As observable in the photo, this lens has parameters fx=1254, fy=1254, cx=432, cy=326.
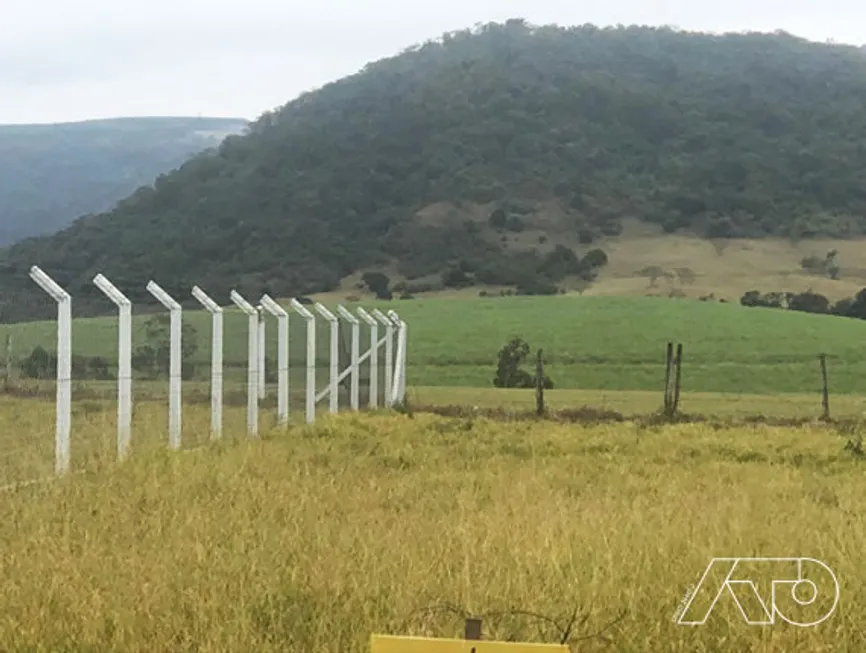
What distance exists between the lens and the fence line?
1027cm

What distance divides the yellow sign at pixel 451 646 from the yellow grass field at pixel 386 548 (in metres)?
1.39

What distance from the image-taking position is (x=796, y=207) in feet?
363

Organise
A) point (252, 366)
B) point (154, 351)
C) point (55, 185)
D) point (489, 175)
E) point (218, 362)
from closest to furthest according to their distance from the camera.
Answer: point (218, 362)
point (154, 351)
point (252, 366)
point (489, 175)
point (55, 185)

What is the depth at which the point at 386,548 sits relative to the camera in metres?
7.02

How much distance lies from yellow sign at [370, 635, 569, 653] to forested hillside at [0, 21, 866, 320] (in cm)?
6230

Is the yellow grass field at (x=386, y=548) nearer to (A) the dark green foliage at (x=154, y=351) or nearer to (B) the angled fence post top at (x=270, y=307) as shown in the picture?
(A) the dark green foliage at (x=154, y=351)

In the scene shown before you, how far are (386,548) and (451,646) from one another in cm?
319

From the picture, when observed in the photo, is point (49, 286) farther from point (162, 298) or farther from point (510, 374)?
point (510, 374)

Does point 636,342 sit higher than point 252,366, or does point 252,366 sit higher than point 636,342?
point 252,366

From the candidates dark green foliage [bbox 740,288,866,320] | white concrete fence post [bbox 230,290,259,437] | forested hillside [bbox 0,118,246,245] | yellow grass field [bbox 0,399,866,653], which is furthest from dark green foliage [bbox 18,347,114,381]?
forested hillside [bbox 0,118,246,245]

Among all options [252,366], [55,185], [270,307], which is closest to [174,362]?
[252,366]

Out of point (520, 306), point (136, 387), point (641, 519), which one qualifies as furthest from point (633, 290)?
point (641, 519)

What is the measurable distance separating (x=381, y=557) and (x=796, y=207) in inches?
4311

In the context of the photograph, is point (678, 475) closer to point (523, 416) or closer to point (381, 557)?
point (381, 557)
